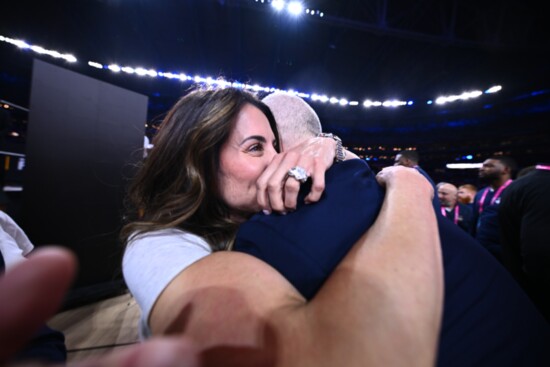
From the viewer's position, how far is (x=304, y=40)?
712 cm

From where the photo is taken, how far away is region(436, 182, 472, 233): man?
14.2 feet

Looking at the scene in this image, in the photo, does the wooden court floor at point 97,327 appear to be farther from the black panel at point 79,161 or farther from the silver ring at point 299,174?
the silver ring at point 299,174

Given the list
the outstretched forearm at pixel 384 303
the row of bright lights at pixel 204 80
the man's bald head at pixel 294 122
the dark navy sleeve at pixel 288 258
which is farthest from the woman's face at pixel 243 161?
the row of bright lights at pixel 204 80

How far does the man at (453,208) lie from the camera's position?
4316 millimetres

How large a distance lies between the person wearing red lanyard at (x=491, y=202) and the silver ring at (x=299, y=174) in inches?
136

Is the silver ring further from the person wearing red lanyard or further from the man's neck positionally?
the man's neck

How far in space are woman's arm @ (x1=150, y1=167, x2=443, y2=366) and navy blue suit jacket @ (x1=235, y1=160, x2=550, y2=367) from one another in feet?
0.16

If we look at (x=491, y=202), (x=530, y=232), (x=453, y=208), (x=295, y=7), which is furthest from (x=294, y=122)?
(x=295, y=7)

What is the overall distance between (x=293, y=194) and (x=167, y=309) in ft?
1.34

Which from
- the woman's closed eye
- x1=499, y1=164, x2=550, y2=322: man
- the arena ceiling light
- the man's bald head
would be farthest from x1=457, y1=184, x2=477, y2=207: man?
the woman's closed eye

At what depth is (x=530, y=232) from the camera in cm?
217

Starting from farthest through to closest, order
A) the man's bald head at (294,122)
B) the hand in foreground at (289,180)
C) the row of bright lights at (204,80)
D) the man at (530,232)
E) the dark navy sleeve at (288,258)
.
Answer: the row of bright lights at (204,80), the man at (530,232), the man's bald head at (294,122), the hand in foreground at (289,180), the dark navy sleeve at (288,258)

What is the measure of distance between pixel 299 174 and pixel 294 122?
2.30 feet

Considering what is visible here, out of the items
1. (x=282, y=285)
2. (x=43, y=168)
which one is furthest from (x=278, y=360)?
(x=43, y=168)
